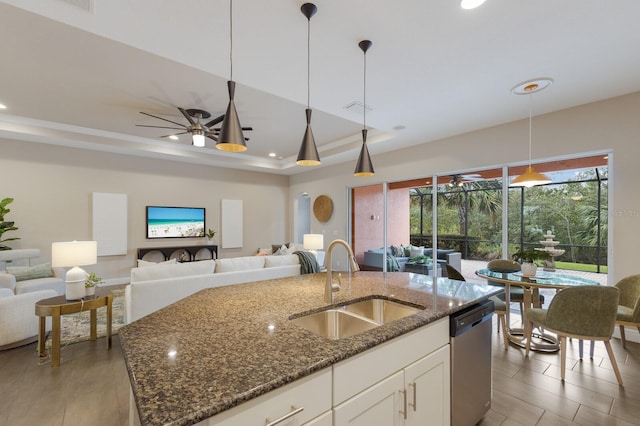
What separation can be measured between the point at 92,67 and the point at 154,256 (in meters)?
4.58

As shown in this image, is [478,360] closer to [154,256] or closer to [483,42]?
[483,42]

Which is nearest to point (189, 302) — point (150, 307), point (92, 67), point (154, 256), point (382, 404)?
point (382, 404)

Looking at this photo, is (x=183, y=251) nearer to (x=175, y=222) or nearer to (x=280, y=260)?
(x=175, y=222)

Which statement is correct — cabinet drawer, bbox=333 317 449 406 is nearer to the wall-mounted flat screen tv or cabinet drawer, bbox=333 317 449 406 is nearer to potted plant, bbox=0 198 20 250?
potted plant, bbox=0 198 20 250

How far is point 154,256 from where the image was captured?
255 inches

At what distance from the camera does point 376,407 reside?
1.20 m

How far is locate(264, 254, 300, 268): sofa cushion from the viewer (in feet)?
13.2

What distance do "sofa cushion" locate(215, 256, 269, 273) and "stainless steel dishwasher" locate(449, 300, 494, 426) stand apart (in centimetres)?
278

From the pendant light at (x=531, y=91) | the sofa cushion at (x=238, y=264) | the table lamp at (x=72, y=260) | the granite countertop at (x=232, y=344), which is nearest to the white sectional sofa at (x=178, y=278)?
the sofa cushion at (x=238, y=264)

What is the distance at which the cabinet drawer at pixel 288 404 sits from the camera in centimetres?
81

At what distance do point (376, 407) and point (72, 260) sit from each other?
3.28 m

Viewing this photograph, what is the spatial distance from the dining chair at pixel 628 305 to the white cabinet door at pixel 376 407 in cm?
281

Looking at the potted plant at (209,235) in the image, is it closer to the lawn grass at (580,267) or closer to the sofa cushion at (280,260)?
the sofa cushion at (280,260)

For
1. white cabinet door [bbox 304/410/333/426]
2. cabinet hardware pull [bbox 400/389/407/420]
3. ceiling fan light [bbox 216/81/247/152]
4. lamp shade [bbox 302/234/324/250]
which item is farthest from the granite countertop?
lamp shade [bbox 302/234/324/250]
